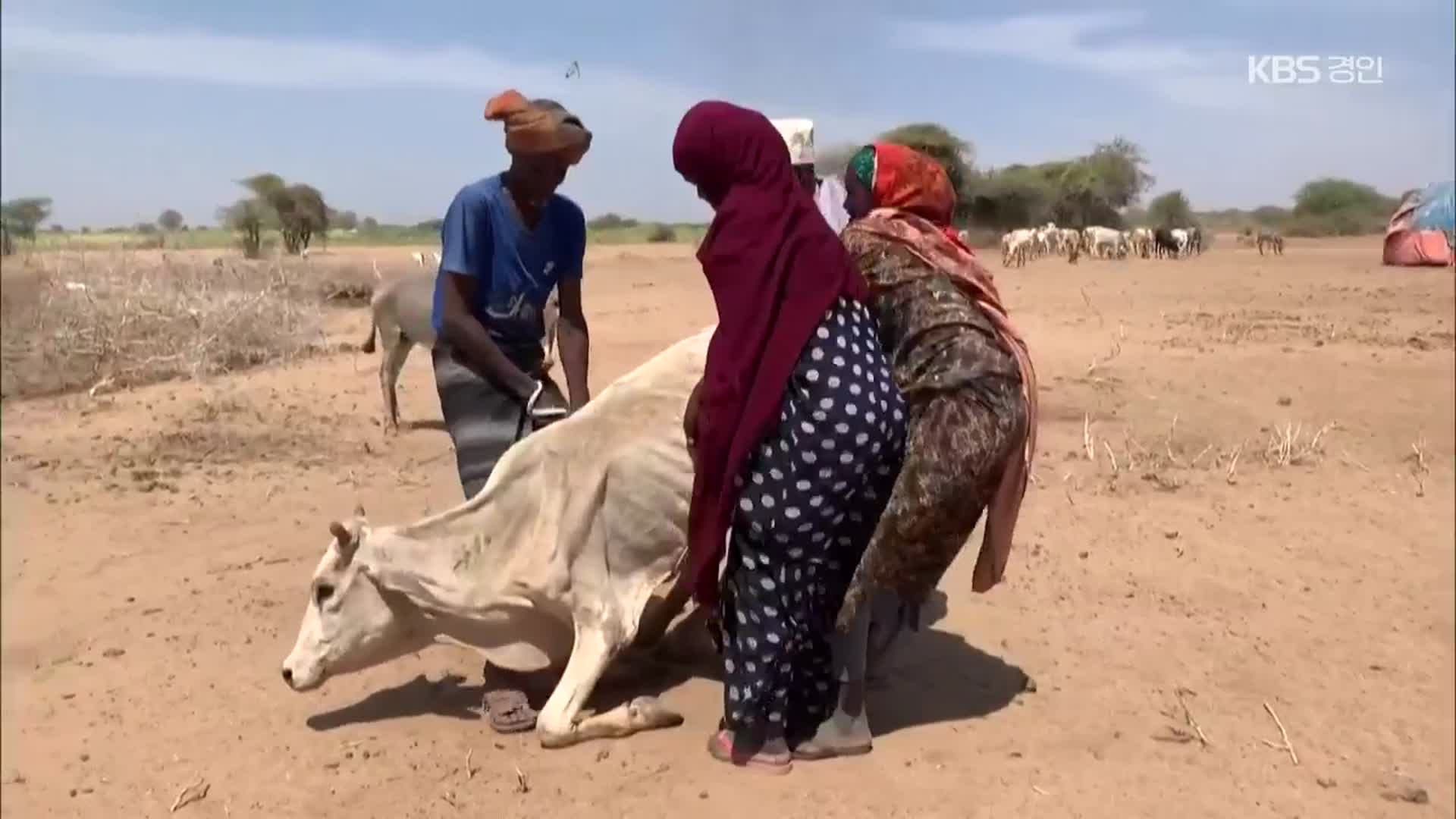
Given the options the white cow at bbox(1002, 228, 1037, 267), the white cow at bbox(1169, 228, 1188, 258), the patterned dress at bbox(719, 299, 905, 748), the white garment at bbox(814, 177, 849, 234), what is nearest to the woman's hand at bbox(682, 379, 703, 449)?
the patterned dress at bbox(719, 299, 905, 748)

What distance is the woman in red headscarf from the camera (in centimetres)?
344

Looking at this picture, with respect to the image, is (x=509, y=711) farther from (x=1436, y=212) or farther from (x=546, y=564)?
(x=1436, y=212)

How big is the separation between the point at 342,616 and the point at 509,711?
1.86ft

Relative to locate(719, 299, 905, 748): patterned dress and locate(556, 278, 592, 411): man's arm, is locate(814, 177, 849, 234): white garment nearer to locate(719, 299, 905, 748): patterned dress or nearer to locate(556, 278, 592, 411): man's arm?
locate(556, 278, 592, 411): man's arm

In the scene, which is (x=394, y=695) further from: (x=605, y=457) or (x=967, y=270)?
(x=967, y=270)

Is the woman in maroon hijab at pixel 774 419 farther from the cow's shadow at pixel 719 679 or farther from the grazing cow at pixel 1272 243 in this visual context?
the grazing cow at pixel 1272 243

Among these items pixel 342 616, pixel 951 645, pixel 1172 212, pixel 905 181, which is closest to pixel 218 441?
pixel 342 616

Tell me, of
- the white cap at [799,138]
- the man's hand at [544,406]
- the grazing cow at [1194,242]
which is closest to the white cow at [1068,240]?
the grazing cow at [1194,242]

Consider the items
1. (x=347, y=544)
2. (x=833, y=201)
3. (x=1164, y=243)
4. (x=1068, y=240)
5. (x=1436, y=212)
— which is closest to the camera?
(x=347, y=544)

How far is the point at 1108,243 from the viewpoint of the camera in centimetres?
3328

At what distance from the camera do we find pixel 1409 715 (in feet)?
12.6

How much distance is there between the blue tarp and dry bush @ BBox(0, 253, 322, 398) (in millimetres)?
17615

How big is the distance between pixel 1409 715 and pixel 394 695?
310 cm

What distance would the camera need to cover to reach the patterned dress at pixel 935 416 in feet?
11.3
